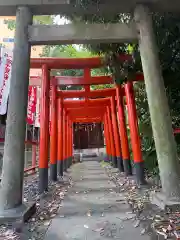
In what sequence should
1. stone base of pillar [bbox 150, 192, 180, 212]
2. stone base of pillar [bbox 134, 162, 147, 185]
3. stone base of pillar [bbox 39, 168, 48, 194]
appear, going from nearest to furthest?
stone base of pillar [bbox 150, 192, 180, 212]
stone base of pillar [bbox 39, 168, 48, 194]
stone base of pillar [bbox 134, 162, 147, 185]

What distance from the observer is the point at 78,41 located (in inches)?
177

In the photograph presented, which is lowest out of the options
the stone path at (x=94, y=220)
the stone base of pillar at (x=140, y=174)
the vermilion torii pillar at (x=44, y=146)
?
the stone path at (x=94, y=220)

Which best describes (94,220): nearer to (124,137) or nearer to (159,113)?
(159,113)

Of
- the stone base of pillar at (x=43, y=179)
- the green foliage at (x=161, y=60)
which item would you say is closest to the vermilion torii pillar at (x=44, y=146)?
the stone base of pillar at (x=43, y=179)

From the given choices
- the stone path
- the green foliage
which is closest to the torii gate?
the green foliage

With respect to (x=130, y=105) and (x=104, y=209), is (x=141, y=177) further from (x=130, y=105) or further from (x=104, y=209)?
(x=104, y=209)

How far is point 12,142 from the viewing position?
3.89 metres

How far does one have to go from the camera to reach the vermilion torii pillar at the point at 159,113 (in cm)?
385

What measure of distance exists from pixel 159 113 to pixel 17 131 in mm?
2456

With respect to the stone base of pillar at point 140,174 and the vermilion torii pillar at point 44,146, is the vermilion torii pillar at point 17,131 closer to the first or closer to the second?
the vermilion torii pillar at point 44,146

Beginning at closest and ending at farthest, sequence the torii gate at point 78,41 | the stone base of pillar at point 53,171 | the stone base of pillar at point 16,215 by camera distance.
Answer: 1. the stone base of pillar at point 16,215
2. the torii gate at point 78,41
3. the stone base of pillar at point 53,171

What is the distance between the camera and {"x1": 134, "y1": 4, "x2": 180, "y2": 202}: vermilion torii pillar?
12.6ft

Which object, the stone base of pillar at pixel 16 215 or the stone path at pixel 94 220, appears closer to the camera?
the stone path at pixel 94 220

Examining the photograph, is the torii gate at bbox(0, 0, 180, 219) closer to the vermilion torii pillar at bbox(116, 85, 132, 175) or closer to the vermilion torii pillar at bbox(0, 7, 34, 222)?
the vermilion torii pillar at bbox(0, 7, 34, 222)
